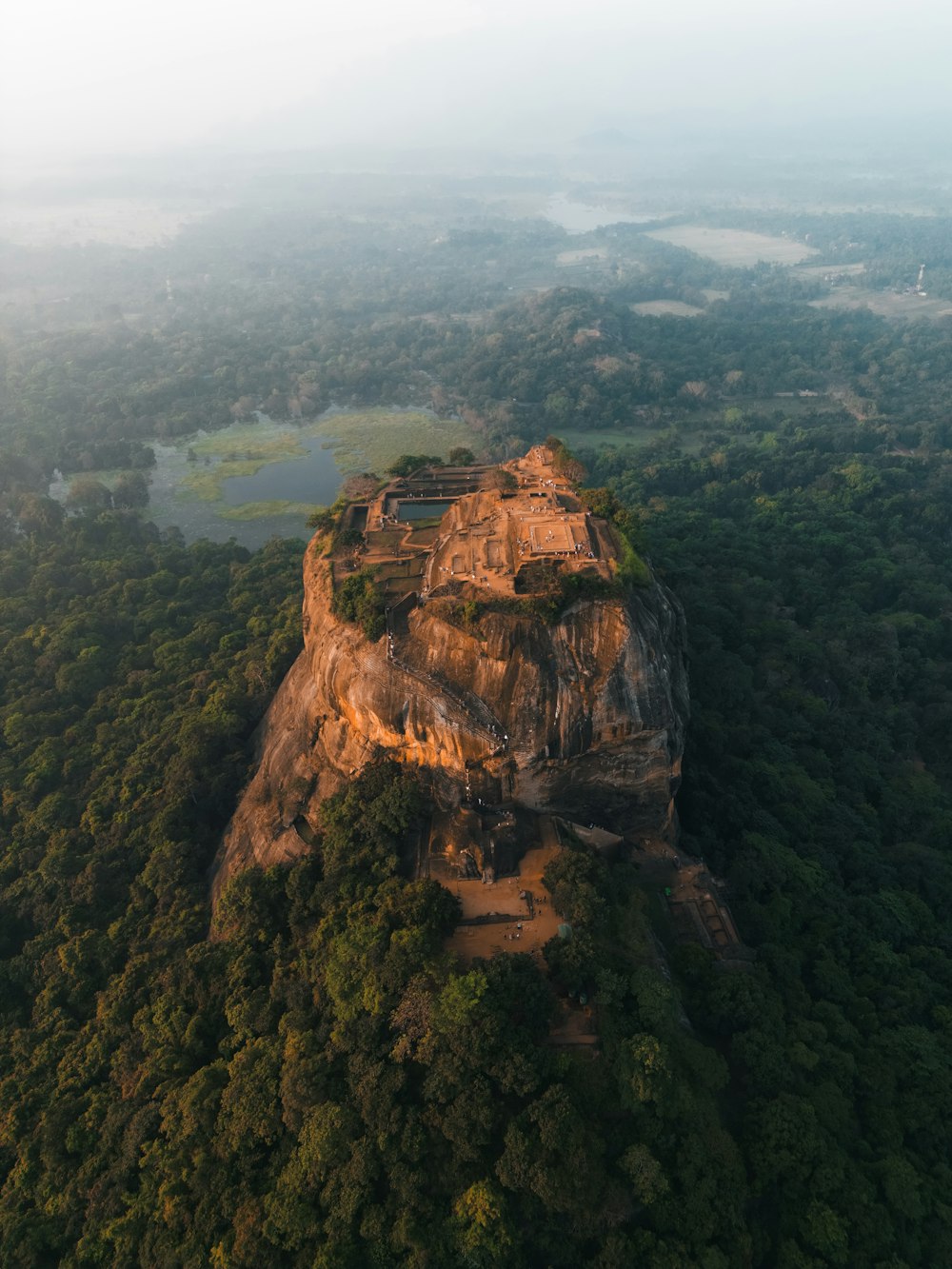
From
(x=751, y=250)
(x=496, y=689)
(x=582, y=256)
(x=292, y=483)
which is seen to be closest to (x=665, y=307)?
(x=582, y=256)

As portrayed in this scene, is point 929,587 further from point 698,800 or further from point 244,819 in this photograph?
point 244,819

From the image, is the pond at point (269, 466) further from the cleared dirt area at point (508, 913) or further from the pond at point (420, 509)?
the cleared dirt area at point (508, 913)

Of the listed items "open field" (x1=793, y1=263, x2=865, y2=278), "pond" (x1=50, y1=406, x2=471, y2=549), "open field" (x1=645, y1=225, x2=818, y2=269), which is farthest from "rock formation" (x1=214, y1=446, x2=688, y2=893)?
"open field" (x1=645, y1=225, x2=818, y2=269)

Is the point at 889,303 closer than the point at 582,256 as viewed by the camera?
Yes

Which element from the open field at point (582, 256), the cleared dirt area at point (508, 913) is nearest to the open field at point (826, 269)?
the open field at point (582, 256)

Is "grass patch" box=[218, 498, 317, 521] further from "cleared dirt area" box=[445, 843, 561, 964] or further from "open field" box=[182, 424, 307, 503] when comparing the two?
"cleared dirt area" box=[445, 843, 561, 964]

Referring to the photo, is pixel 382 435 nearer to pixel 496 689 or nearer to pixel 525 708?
pixel 496 689
